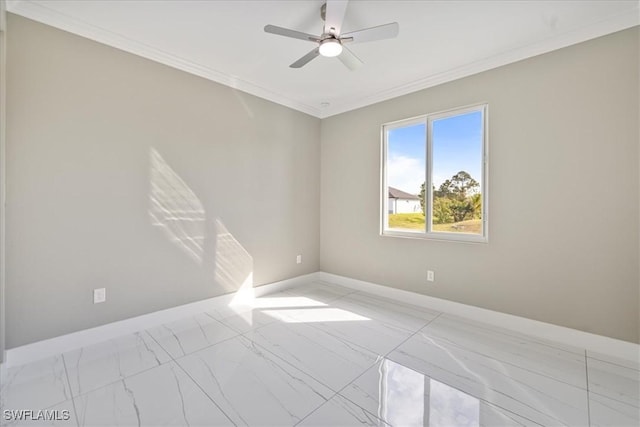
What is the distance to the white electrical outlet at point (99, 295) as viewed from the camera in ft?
7.57

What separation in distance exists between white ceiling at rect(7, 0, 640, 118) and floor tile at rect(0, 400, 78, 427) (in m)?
2.64

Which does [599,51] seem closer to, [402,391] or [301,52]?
[301,52]

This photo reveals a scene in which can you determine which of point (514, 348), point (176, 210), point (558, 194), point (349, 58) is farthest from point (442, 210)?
point (176, 210)

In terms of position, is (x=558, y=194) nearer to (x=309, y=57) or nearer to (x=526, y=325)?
(x=526, y=325)

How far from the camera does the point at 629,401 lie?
1.70m

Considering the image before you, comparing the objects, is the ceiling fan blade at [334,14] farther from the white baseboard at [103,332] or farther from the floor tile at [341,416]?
the white baseboard at [103,332]

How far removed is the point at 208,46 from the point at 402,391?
3.17 metres

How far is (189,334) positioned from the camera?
251 centimetres

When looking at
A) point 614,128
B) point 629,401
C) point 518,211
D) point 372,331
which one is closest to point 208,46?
point 372,331

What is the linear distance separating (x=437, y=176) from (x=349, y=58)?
5.45 feet

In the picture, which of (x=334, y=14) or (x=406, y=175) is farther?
(x=406, y=175)

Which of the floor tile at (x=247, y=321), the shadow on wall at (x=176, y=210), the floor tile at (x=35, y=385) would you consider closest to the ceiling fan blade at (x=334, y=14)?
the shadow on wall at (x=176, y=210)

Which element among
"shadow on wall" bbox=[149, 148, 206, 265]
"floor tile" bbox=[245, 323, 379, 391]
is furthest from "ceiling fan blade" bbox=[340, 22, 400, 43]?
"floor tile" bbox=[245, 323, 379, 391]

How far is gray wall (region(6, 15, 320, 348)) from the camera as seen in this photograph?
203 cm
